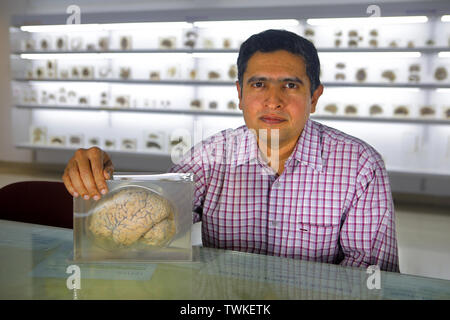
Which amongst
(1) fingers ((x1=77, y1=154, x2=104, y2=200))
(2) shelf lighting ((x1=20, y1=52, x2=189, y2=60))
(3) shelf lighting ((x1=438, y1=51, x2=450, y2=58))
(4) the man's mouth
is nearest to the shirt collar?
(4) the man's mouth

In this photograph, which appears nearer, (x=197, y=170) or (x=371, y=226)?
(x=371, y=226)

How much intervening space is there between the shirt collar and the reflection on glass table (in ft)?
1.27

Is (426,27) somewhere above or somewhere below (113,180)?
above

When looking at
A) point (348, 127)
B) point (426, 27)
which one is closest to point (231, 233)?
point (348, 127)

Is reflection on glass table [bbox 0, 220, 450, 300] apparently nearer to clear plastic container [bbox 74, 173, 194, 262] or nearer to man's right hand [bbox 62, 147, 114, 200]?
clear plastic container [bbox 74, 173, 194, 262]

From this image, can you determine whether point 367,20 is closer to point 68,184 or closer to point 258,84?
point 258,84

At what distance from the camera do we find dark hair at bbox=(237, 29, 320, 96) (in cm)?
115

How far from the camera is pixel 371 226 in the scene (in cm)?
107

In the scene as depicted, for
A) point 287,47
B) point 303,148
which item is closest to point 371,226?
point 303,148

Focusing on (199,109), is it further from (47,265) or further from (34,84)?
(47,265)

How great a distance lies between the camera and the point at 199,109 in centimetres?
425

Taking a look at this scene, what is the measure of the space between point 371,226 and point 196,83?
130 inches

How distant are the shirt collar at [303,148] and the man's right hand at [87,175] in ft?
1.49
